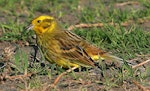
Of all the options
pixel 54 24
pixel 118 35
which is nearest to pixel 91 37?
pixel 118 35

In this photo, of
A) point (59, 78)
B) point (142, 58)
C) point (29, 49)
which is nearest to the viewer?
point (59, 78)

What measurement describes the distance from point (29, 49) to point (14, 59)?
4.00 ft

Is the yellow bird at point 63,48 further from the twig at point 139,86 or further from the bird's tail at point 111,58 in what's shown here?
the twig at point 139,86

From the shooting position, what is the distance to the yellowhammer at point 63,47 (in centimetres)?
620

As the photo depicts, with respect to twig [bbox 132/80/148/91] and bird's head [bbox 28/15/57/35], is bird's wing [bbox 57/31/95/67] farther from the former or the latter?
Answer: twig [bbox 132/80/148/91]

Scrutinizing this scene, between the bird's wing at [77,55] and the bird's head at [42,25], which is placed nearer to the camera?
the bird's wing at [77,55]

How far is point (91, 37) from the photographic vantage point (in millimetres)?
7527

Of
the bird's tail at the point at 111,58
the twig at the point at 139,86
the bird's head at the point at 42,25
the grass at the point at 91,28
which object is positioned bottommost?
the grass at the point at 91,28

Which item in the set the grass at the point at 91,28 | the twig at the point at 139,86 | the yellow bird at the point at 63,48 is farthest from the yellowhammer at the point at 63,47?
the twig at the point at 139,86

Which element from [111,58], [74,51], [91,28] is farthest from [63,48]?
[91,28]

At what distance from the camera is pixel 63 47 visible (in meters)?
6.31

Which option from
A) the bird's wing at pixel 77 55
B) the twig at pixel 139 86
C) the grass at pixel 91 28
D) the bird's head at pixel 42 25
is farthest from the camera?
the bird's head at pixel 42 25

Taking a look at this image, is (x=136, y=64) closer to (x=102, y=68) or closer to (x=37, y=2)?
(x=102, y=68)

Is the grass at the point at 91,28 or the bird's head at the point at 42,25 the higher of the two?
the bird's head at the point at 42,25
